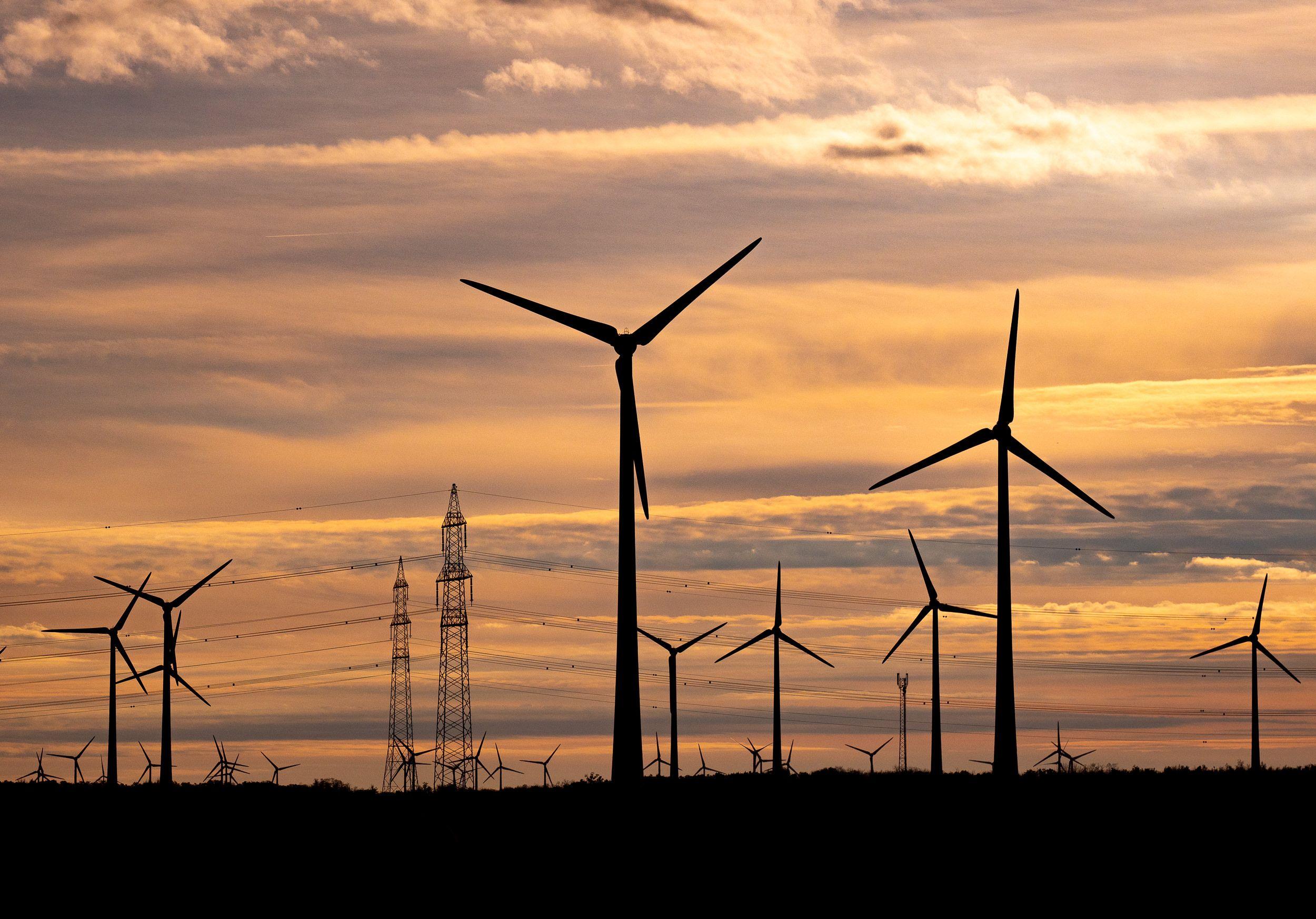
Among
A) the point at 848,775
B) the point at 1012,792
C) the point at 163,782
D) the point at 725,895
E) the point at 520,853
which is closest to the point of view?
the point at 725,895

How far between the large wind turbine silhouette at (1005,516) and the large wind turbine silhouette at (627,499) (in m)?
15.8

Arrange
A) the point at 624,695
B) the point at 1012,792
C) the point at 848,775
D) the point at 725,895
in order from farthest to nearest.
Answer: the point at 848,775 → the point at 1012,792 → the point at 624,695 → the point at 725,895

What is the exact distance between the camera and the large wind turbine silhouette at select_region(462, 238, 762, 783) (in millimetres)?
65812

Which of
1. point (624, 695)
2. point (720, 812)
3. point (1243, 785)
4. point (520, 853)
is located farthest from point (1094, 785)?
point (520, 853)

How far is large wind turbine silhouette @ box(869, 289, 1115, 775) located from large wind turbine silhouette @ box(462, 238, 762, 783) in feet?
51.8

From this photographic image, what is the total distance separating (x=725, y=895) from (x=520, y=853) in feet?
33.9

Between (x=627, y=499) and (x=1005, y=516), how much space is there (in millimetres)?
24473

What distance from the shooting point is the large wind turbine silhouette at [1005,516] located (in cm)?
Result: 7894

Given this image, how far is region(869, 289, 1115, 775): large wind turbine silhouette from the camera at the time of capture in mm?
78938

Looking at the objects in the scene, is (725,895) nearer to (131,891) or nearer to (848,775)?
(131,891)

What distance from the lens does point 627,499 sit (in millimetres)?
69375

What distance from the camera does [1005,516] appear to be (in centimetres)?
8412

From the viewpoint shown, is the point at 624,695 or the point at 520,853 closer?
the point at 520,853

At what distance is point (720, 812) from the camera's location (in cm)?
7644
